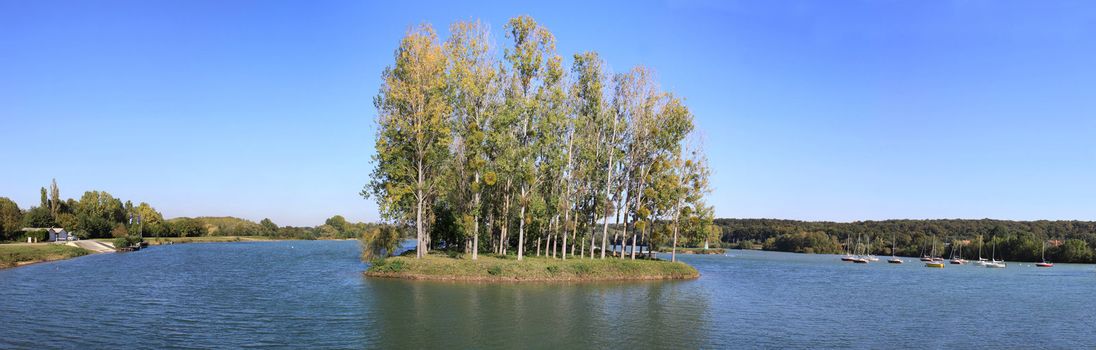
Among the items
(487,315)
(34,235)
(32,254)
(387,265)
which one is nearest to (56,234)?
(34,235)

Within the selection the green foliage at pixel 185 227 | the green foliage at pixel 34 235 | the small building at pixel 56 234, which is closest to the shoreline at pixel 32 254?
the green foliage at pixel 34 235

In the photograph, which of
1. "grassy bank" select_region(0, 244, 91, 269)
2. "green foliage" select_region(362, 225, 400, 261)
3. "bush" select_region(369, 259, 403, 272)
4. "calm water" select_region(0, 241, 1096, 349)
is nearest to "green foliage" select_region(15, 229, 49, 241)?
"grassy bank" select_region(0, 244, 91, 269)

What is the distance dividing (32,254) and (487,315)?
208ft

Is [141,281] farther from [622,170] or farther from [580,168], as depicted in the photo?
[622,170]

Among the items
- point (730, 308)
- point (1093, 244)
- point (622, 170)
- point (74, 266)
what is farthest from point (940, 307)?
point (1093, 244)

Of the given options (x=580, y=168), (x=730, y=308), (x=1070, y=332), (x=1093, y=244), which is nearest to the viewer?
(x=1070, y=332)

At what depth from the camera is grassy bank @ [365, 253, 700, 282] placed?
49031 mm

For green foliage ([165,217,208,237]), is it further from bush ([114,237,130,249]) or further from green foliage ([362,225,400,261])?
green foliage ([362,225,400,261])

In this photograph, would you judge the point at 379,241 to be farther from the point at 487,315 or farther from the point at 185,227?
the point at 185,227

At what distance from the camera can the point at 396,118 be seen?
171 ft

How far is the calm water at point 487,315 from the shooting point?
25.8 m

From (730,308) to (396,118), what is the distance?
3060cm

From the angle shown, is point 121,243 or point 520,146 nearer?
point 520,146

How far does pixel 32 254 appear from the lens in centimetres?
6688
